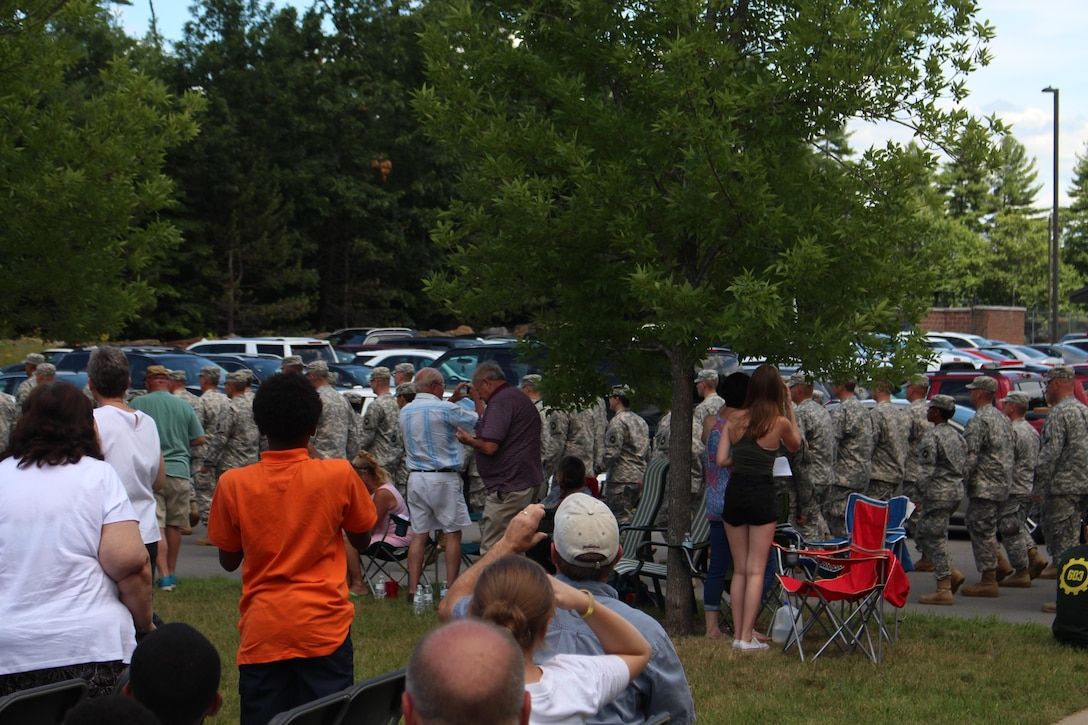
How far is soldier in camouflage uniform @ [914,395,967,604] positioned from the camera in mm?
11000

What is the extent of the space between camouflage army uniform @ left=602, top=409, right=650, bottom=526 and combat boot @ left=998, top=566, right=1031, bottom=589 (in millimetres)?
3637

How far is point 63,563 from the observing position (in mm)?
4273

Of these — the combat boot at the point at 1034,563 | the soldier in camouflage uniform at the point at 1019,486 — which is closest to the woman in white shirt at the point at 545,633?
the soldier in camouflage uniform at the point at 1019,486

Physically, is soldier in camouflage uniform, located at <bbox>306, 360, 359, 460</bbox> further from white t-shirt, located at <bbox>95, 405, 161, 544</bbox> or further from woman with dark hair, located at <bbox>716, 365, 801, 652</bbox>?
white t-shirt, located at <bbox>95, 405, 161, 544</bbox>

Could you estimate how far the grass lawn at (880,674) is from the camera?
22.3 feet

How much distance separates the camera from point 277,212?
4259cm

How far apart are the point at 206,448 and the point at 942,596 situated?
25.2 ft

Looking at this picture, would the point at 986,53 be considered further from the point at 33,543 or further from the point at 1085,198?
the point at 1085,198

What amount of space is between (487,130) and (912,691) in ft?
15.4

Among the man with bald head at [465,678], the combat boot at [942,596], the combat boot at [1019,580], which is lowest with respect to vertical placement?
the combat boot at [1019,580]

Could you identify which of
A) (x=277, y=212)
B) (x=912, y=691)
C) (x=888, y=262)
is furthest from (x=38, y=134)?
(x=277, y=212)

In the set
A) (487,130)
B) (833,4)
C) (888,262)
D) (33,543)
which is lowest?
(33,543)

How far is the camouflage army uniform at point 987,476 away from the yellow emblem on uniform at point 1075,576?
2.50 m

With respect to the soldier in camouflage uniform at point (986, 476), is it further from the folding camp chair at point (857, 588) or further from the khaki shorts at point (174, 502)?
the khaki shorts at point (174, 502)
